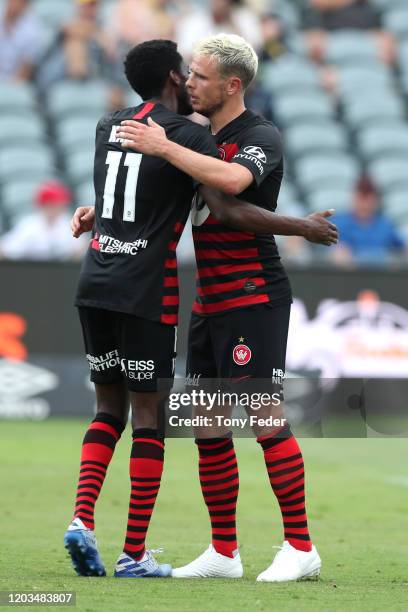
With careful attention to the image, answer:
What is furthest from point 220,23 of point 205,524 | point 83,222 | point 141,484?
point 141,484

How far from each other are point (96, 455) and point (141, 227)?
1.05 m

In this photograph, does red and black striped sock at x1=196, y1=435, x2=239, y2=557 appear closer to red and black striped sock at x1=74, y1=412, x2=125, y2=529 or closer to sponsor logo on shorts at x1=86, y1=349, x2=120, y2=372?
red and black striped sock at x1=74, y1=412, x2=125, y2=529

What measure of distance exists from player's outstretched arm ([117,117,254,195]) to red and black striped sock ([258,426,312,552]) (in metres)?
1.12

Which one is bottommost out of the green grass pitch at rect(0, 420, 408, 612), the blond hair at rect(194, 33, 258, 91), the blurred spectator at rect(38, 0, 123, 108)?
the green grass pitch at rect(0, 420, 408, 612)

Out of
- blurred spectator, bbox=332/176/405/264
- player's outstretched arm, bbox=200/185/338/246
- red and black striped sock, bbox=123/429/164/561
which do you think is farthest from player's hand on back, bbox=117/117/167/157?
blurred spectator, bbox=332/176/405/264

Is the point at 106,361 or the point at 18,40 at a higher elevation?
the point at 18,40

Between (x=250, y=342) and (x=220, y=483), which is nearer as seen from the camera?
(x=250, y=342)

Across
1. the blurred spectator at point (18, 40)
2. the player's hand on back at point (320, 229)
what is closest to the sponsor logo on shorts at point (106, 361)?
the player's hand on back at point (320, 229)

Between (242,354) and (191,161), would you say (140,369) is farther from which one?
(191,161)

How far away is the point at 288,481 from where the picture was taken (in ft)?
19.1

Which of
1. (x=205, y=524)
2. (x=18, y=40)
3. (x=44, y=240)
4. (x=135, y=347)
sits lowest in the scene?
(x=205, y=524)

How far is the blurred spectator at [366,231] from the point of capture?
13.9m

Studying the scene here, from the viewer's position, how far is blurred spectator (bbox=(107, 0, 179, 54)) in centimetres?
1652

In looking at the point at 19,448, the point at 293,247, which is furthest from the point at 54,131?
the point at 19,448
